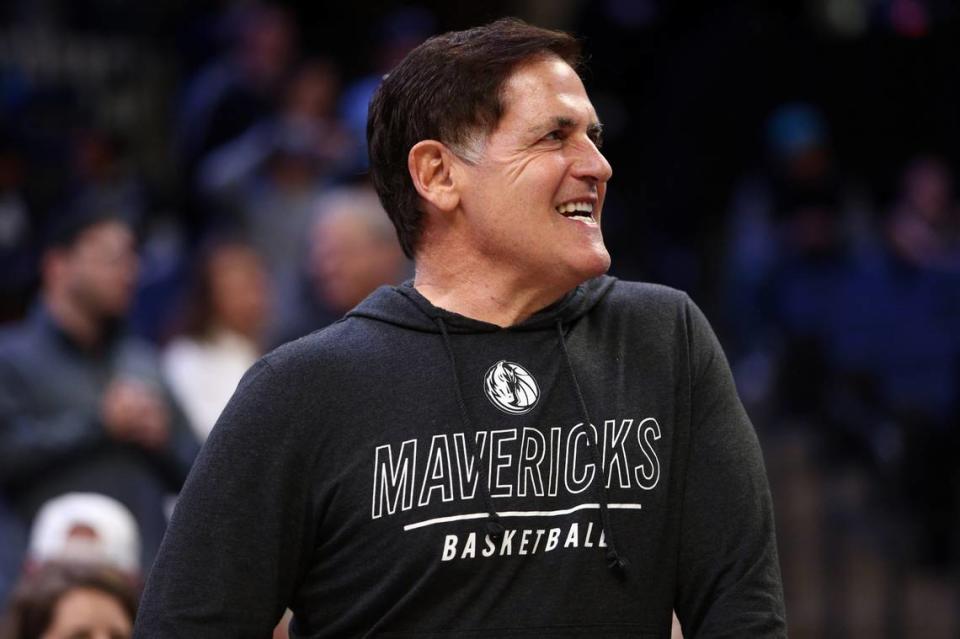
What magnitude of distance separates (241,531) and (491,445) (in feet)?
1.21

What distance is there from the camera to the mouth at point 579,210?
250cm

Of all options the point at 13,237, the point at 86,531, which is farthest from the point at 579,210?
the point at 13,237

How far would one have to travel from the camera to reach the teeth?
2504mm

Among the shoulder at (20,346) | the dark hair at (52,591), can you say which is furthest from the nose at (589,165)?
the shoulder at (20,346)

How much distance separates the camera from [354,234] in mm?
5047

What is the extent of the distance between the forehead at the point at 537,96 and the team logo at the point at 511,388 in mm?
354

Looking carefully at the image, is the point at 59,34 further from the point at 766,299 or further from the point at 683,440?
the point at 683,440

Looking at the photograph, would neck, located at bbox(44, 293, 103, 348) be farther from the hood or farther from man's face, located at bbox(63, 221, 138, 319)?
the hood

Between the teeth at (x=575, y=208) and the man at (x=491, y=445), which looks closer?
the man at (x=491, y=445)

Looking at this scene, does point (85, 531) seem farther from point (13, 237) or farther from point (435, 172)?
point (13, 237)

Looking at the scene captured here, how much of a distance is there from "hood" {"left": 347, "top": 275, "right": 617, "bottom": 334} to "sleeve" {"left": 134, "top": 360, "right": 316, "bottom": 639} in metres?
0.20

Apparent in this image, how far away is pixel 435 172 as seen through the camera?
2.55 m

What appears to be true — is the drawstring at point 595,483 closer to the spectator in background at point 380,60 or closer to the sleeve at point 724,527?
the sleeve at point 724,527

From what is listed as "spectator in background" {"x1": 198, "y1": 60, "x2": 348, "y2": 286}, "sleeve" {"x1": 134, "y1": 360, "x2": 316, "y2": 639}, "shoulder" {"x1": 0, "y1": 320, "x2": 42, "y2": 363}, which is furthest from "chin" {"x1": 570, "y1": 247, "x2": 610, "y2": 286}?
"spectator in background" {"x1": 198, "y1": 60, "x2": 348, "y2": 286}
